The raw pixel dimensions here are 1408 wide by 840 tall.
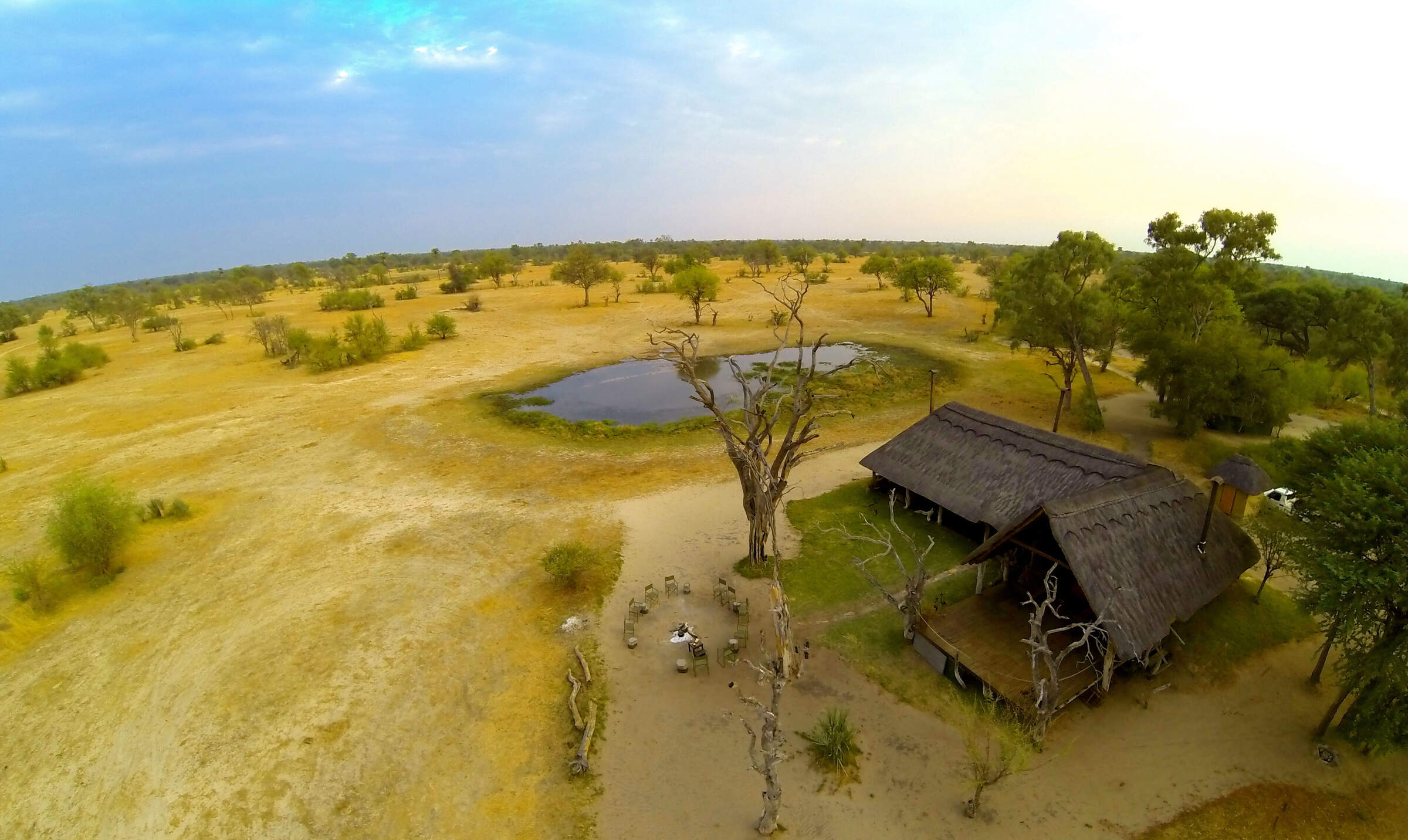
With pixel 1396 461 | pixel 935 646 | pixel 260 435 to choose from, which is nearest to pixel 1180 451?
pixel 1396 461

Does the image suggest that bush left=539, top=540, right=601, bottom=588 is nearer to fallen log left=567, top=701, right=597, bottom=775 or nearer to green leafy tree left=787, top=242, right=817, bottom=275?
fallen log left=567, top=701, right=597, bottom=775

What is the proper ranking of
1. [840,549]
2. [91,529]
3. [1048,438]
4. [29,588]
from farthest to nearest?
1. [840,549]
2. [1048,438]
3. [91,529]
4. [29,588]

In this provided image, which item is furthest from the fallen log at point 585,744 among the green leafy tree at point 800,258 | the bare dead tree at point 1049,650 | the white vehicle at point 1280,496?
the green leafy tree at point 800,258

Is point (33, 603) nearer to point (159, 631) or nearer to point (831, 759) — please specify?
point (159, 631)

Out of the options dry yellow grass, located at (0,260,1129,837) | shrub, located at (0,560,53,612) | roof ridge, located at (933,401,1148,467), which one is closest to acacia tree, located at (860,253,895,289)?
dry yellow grass, located at (0,260,1129,837)

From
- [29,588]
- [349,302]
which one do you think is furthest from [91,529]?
[349,302]

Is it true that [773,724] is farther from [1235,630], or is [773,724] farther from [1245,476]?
[1245,476]
